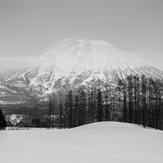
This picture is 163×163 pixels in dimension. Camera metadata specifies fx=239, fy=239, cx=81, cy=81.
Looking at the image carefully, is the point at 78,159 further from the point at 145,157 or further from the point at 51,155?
the point at 145,157

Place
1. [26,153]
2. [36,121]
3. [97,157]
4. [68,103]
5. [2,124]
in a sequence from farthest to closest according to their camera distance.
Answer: [36,121], [68,103], [2,124], [26,153], [97,157]

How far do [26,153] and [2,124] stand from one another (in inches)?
1793

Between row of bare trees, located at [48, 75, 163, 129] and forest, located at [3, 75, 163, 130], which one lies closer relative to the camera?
row of bare trees, located at [48, 75, 163, 129]

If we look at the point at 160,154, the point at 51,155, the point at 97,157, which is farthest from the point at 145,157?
the point at 51,155

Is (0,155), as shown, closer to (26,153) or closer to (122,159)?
(26,153)

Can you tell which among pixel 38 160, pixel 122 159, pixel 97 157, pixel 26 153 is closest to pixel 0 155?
pixel 26 153

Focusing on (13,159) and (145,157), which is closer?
(13,159)

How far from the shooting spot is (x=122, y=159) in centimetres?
1310

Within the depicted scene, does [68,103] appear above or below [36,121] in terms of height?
above

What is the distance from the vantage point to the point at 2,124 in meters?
57.0

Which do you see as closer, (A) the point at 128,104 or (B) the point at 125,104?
(B) the point at 125,104

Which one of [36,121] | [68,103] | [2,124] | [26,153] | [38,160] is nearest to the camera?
[38,160]

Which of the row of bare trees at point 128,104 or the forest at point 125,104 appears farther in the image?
the forest at point 125,104

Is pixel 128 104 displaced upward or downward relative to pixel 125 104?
upward
